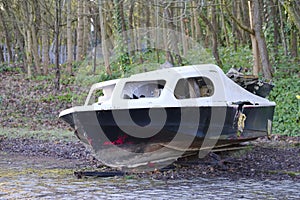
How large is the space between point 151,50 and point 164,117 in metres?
19.4

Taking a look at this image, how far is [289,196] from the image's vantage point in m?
8.81

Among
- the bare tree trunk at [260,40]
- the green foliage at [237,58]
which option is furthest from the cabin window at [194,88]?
the green foliage at [237,58]

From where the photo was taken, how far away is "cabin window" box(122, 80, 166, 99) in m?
11.8

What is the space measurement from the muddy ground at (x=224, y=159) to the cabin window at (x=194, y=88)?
4.74 feet

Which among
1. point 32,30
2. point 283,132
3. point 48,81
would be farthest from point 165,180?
point 32,30

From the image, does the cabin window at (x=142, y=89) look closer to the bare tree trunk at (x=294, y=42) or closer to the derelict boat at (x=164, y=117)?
the derelict boat at (x=164, y=117)

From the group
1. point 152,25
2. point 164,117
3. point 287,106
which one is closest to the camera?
point 164,117

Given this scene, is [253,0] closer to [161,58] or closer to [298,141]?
[298,141]

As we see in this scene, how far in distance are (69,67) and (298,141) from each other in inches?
672

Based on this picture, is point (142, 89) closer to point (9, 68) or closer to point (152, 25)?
point (152, 25)

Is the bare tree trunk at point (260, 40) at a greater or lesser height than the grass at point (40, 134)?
greater

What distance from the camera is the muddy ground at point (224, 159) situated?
10.9m

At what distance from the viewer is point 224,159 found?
1225 centimetres

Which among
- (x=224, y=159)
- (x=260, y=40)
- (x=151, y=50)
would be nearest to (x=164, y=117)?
(x=224, y=159)
